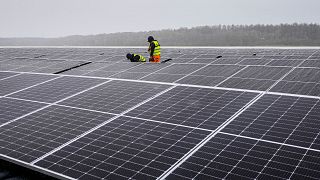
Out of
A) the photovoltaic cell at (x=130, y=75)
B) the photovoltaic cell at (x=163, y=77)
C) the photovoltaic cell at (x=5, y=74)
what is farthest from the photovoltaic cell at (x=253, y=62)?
the photovoltaic cell at (x=5, y=74)

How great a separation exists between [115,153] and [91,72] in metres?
8.63

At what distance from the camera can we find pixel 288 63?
1531 centimetres

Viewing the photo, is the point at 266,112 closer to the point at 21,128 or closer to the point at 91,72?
the point at 21,128

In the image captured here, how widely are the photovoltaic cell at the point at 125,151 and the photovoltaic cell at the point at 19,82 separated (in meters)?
6.30

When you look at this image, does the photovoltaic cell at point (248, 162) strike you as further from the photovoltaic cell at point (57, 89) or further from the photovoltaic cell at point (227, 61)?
the photovoltaic cell at point (227, 61)

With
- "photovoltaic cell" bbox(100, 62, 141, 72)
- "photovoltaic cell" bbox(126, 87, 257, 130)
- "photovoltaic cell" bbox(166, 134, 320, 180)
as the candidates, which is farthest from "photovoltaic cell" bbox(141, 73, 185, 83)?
"photovoltaic cell" bbox(166, 134, 320, 180)

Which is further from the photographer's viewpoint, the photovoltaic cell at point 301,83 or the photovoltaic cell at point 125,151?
the photovoltaic cell at point 301,83

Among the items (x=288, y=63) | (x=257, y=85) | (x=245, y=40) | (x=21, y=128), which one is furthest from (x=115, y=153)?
(x=245, y=40)

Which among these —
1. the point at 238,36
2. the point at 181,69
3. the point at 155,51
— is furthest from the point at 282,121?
the point at 238,36

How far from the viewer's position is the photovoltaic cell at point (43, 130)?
27.6 feet

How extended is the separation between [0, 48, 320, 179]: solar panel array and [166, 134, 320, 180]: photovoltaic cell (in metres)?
0.02

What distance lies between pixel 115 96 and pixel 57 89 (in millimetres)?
2744

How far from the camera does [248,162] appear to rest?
22.6 feet

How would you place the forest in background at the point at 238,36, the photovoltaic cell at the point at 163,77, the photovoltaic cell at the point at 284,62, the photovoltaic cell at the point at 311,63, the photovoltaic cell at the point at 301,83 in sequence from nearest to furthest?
the photovoltaic cell at the point at 301,83, the photovoltaic cell at the point at 163,77, the photovoltaic cell at the point at 311,63, the photovoltaic cell at the point at 284,62, the forest in background at the point at 238,36
